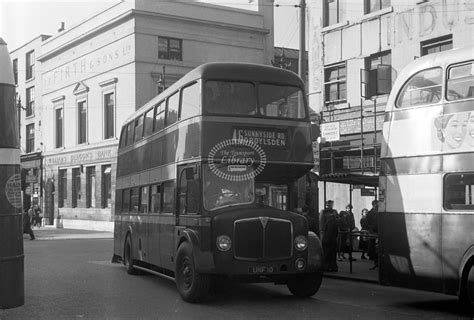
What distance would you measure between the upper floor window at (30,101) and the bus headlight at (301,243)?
43633 millimetres

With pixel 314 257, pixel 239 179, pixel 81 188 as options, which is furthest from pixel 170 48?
pixel 314 257

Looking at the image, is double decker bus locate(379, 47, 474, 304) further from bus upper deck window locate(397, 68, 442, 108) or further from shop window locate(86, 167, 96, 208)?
shop window locate(86, 167, 96, 208)

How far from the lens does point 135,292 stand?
12328 millimetres

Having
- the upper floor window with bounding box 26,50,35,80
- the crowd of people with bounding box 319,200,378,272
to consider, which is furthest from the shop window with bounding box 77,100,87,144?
the crowd of people with bounding box 319,200,378,272

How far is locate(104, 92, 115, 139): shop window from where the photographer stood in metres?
38.5

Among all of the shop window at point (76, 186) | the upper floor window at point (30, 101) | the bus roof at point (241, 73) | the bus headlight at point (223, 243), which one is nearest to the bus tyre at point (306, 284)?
the bus headlight at point (223, 243)

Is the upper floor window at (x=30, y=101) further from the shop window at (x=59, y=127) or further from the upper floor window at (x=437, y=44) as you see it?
the upper floor window at (x=437, y=44)

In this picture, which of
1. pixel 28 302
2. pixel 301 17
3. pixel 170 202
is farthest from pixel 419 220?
pixel 301 17

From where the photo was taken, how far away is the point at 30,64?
51.1m

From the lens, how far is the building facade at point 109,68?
35906mm

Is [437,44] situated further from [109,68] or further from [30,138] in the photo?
[30,138]

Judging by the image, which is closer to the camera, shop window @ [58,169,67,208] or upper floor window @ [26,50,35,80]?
shop window @ [58,169,67,208]

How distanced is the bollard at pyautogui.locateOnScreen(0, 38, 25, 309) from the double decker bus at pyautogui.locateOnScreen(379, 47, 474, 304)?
19.2ft

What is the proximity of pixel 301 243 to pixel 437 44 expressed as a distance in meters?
11.7
